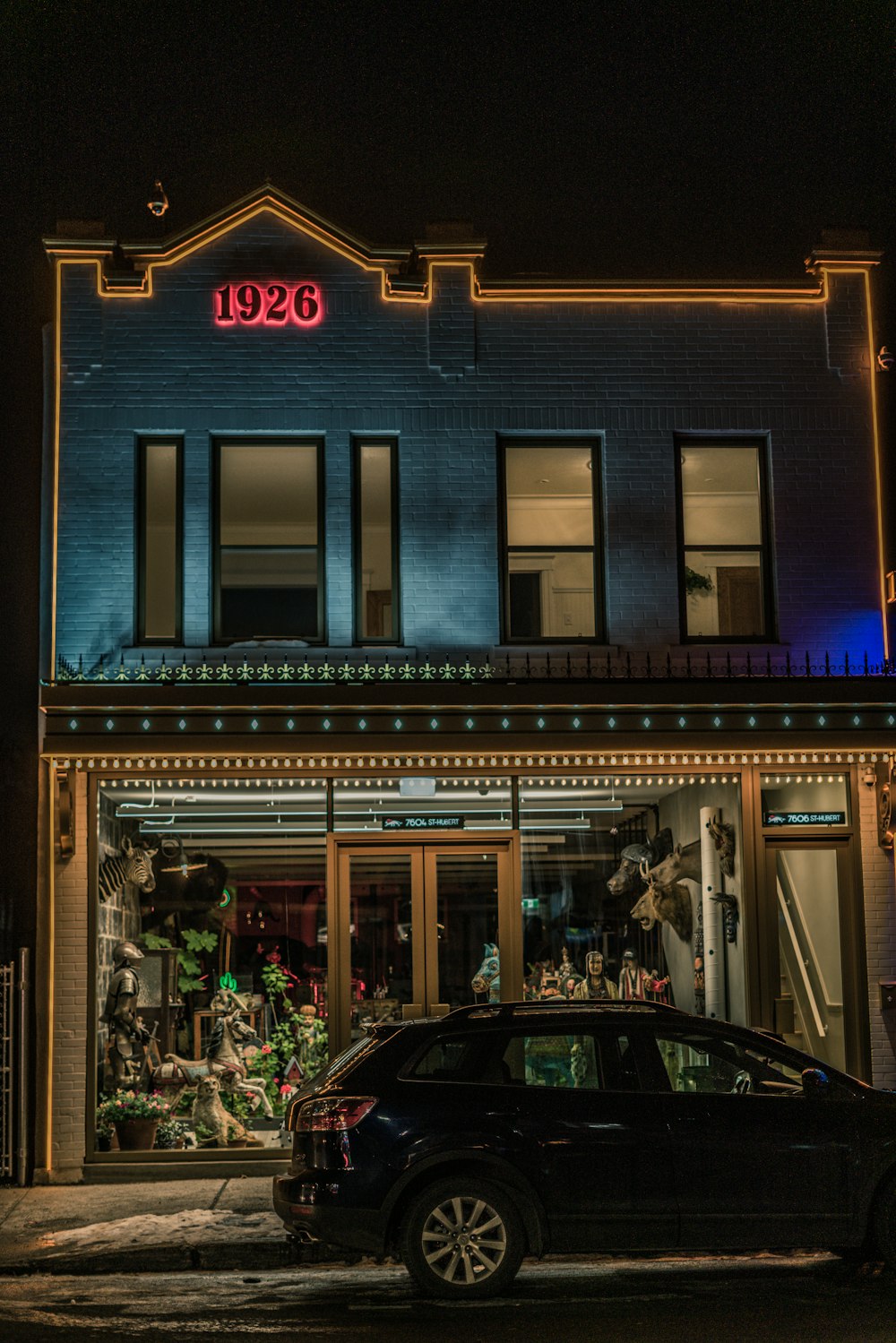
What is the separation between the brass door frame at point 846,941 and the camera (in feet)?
47.0

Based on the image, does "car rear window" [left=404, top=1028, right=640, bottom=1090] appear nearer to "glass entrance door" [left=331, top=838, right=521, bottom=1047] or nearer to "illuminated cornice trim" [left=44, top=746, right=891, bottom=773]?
"illuminated cornice trim" [left=44, top=746, right=891, bottom=773]

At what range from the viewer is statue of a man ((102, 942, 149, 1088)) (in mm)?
14016

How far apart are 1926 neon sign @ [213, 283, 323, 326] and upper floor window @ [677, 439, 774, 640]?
3.80 meters

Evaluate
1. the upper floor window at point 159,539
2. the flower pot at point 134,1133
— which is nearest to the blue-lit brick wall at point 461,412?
the upper floor window at point 159,539

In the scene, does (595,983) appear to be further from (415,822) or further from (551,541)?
(551,541)

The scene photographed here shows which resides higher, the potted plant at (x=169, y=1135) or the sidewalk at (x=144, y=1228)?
the potted plant at (x=169, y=1135)

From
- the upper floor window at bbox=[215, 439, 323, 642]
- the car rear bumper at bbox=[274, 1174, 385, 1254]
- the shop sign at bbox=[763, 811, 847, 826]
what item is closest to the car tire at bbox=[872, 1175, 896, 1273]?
the car rear bumper at bbox=[274, 1174, 385, 1254]

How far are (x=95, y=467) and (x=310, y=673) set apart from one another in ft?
9.18

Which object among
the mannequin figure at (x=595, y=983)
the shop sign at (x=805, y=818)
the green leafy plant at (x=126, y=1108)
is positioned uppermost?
the shop sign at (x=805, y=818)

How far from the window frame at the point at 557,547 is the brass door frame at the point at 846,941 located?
2.66 metres

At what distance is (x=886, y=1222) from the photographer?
9398mm

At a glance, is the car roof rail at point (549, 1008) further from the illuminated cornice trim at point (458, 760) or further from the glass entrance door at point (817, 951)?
the glass entrance door at point (817, 951)

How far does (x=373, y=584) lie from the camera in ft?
48.3

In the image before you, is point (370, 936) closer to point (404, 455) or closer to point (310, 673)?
point (310, 673)
